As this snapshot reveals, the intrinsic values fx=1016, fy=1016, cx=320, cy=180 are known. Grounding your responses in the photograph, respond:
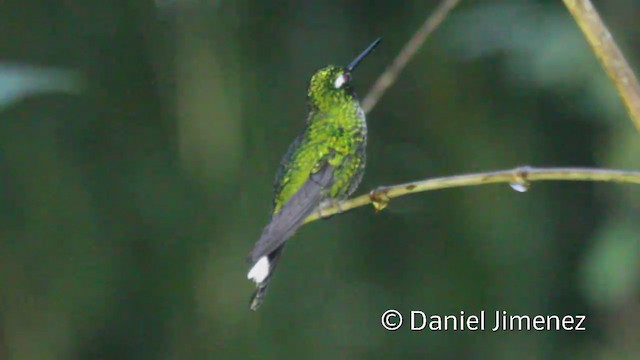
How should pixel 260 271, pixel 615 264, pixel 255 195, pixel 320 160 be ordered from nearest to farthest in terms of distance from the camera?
pixel 260 271 → pixel 320 160 → pixel 615 264 → pixel 255 195

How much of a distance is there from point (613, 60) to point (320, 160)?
503mm

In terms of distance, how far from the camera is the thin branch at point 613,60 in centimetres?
86

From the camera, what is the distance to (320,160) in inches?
50.9

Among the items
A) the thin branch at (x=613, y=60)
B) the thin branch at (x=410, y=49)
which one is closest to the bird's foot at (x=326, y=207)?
the thin branch at (x=410, y=49)

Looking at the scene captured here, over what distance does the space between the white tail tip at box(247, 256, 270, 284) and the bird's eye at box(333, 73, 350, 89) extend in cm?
37

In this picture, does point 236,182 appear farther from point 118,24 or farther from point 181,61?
point 118,24

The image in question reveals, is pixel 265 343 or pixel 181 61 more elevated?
pixel 181 61

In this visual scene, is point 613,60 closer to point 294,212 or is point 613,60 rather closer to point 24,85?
point 294,212

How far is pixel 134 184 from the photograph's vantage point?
97.1 inches

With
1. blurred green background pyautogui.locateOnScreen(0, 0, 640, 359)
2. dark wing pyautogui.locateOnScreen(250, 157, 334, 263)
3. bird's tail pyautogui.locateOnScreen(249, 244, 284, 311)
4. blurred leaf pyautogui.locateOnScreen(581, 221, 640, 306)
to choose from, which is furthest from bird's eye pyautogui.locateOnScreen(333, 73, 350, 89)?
blurred leaf pyautogui.locateOnScreen(581, 221, 640, 306)

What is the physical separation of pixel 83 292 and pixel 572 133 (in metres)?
1.27

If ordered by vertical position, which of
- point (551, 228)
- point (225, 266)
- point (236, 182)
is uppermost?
point (551, 228)

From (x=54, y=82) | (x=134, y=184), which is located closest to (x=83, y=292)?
(x=134, y=184)

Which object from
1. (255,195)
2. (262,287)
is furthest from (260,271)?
(255,195)
